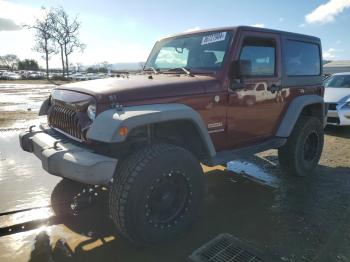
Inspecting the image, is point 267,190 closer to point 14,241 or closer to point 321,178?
point 321,178

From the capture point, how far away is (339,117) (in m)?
8.62

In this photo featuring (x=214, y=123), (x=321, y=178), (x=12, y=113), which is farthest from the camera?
(x=12, y=113)

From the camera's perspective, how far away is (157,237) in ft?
10.7

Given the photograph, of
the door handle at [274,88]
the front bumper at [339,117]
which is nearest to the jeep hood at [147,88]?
the door handle at [274,88]

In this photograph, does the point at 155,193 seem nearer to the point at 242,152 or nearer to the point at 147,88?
the point at 147,88

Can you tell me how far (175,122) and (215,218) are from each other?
4.11 ft

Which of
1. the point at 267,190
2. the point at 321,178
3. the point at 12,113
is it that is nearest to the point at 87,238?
the point at 267,190

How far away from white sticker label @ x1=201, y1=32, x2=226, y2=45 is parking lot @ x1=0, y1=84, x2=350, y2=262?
79.2 inches

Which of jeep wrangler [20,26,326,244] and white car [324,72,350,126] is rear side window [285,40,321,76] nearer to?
jeep wrangler [20,26,326,244]

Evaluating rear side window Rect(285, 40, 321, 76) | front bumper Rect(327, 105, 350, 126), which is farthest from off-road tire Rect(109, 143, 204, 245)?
front bumper Rect(327, 105, 350, 126)

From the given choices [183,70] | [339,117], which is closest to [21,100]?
[339,117]

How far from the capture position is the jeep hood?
321 centimetres

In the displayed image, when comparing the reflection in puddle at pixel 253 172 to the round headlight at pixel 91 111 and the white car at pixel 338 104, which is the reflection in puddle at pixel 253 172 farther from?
the white car at pixel 338 104

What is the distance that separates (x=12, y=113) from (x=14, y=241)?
31.0ft
